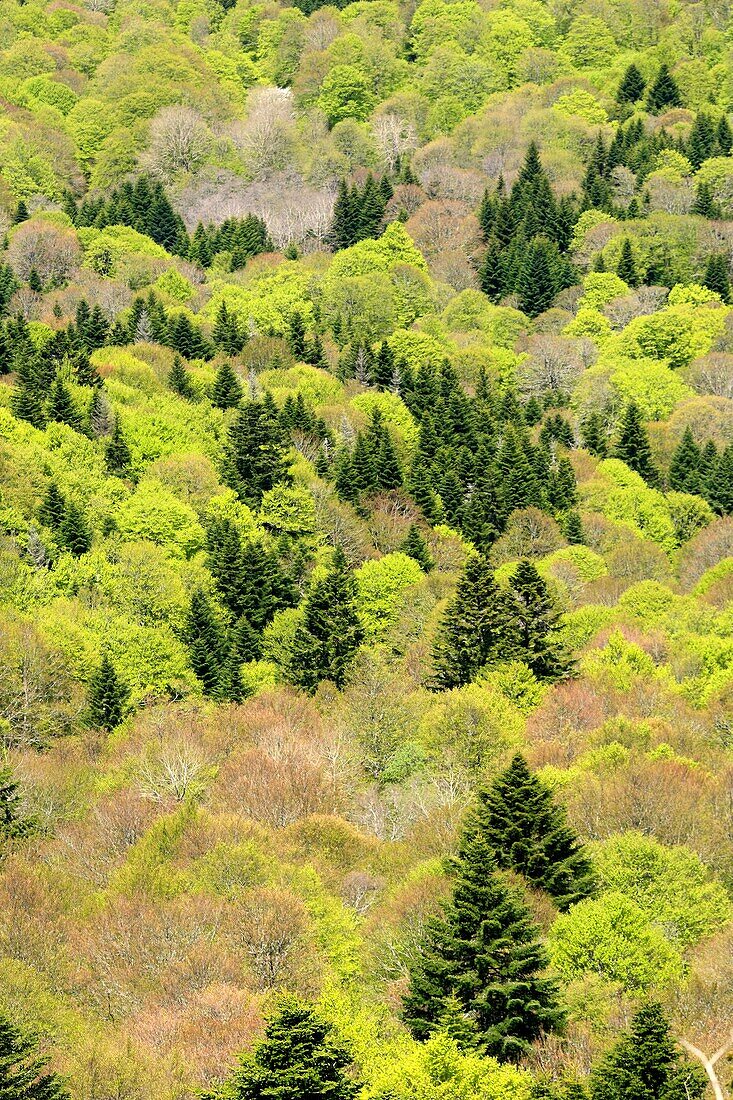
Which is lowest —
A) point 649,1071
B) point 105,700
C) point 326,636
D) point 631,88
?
point 326,636

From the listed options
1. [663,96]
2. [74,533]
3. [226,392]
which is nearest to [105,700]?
[74,533]

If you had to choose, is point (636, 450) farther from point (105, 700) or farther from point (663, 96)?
point (663, 96)

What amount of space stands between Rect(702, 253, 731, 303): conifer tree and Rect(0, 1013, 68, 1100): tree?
332 ft

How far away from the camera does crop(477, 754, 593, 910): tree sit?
46.0 m

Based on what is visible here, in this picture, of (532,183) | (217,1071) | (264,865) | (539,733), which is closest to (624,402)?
(532,183)

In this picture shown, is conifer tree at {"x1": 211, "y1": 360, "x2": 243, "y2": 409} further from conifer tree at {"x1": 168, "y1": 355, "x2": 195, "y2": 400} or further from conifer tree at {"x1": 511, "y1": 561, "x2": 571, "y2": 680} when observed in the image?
conifer tree at {"x1": 511, "y1": 561, "x2": 571, "y2": 680}

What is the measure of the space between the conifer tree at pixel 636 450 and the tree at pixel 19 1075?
7267cm

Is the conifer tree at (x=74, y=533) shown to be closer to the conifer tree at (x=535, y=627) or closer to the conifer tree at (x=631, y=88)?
the conifer tree at (x=535, y=627)

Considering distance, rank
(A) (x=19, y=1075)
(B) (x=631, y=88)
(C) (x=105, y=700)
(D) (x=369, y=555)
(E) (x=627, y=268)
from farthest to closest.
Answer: (B) (x=631, y=88) < (E) (x=627, y=268) < (D) (x=369, y=555) < (C) (x=105, y=700) < (A) (x=19, y=1075)

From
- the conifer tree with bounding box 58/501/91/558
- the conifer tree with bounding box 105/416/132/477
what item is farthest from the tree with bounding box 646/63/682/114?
the conifer tree with bounding box 58/501/91/558

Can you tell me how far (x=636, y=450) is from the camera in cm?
10219

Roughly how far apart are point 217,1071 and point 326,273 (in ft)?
304

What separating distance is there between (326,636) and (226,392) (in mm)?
30868

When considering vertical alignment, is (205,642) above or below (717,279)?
above
